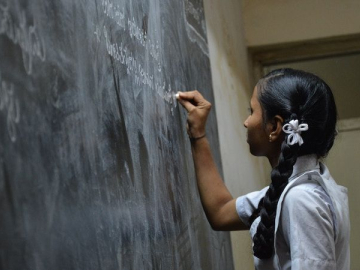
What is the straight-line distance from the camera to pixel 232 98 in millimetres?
3654

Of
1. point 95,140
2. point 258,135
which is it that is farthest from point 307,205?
point 95,140

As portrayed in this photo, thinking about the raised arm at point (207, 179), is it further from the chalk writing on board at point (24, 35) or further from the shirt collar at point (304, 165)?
the chalk writing on board at point (24, 35)

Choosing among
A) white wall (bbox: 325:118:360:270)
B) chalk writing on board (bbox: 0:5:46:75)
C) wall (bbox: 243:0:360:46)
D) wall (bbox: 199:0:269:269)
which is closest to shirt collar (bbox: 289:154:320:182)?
chalk writing on board (bbox: 0:5:46:75)

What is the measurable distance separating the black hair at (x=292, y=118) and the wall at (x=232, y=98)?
4.18 ft

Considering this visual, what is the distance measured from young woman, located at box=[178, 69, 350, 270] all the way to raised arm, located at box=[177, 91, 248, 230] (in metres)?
0.10

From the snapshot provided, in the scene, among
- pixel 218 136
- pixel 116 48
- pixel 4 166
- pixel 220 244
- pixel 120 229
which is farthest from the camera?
pixel 218 136

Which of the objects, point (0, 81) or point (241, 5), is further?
point (241, 5)

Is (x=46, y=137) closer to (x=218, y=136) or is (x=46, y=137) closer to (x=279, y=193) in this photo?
(x=279, y=193)

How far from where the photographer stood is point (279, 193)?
181 centimetres

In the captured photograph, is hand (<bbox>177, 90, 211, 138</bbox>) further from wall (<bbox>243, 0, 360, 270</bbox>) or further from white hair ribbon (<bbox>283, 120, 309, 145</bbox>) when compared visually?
wall (<bbox>243, 0, 360, 270</bbox>)

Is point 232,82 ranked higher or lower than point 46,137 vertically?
higher

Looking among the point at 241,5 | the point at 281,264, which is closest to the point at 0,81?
the point at 281,264

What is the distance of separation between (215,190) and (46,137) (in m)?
0.93

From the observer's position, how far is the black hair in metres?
1.79
